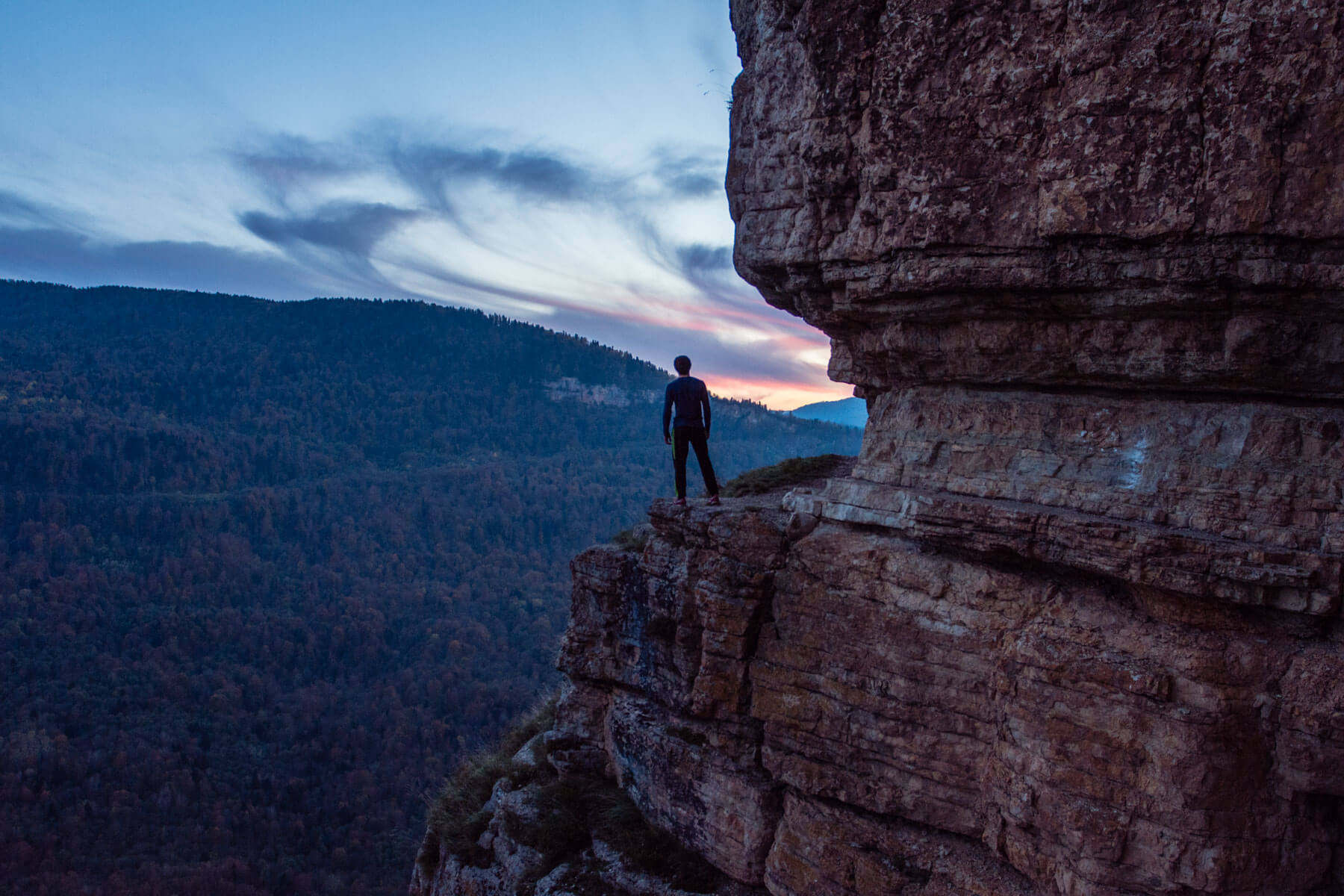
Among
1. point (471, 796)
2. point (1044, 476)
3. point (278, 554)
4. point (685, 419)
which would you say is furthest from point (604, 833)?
point (278, 554)

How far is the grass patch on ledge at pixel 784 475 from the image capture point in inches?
533

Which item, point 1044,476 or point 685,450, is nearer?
point 1044,476

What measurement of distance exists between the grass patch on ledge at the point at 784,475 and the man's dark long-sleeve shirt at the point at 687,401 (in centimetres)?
219

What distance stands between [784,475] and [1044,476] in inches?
250

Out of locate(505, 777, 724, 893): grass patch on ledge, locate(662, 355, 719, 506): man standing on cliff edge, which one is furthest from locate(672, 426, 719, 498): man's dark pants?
locate(505, 777, 724, 893): grass patch on ledge

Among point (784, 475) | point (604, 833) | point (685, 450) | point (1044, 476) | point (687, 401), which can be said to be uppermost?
point (687, 401)

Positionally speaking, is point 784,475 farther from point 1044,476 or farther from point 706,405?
point 1044,476

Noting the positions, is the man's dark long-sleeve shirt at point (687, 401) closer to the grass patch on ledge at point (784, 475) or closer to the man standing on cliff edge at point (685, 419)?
the man standing on cliff edge at point (685, 419)

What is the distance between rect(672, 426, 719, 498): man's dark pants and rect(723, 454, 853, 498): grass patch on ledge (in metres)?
1.73

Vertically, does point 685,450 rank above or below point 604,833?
above

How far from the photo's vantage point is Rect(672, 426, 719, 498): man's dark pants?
11.3 metres

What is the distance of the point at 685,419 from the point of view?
37.6 ft

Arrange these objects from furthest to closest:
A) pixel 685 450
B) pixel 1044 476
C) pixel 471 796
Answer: pixel 471 796
pixel 685 450
pixel 1044 476

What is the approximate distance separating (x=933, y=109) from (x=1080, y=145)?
4.98 feet
